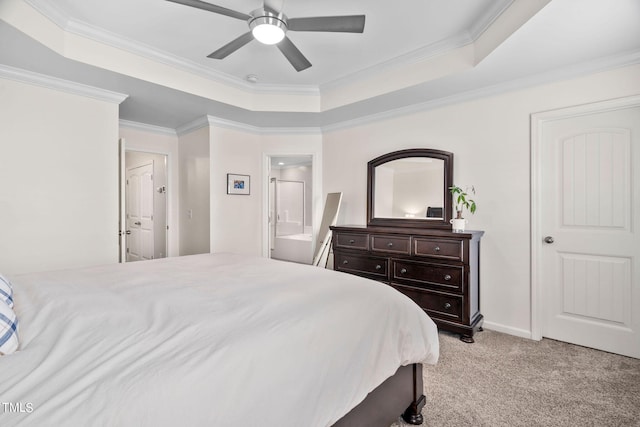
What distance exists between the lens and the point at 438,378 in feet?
7.13

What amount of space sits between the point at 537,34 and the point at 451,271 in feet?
6.39

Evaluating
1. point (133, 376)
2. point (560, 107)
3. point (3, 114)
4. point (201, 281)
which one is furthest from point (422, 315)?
point (3, 114)

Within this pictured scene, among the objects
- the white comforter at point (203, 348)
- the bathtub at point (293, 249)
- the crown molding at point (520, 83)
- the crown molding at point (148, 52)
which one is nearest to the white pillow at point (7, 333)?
the white comforter at point (203, 348)

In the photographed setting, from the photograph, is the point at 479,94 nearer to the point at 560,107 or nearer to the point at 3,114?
the point at 560,107

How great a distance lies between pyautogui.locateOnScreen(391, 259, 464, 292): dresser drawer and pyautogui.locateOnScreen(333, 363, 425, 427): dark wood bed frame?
1330mm

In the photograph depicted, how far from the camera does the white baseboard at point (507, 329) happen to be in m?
2.92

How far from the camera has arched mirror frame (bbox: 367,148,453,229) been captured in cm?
334

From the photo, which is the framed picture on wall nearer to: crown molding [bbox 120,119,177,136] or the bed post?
crown molding [bbox 120,119,177,136]

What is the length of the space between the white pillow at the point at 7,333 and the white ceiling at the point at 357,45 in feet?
7.35

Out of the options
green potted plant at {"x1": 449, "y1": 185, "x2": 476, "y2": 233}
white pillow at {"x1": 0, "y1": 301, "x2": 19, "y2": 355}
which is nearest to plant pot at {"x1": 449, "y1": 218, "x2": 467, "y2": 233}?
green potted plant at {"x1": 449, "y1": 185, "x2": 476, "y2": 233}

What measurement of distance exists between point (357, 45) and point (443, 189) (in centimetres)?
172

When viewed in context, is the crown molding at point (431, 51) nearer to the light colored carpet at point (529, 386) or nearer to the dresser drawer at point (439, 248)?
the dresser drawer at point (439, 248)

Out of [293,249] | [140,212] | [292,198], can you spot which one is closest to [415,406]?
[293,249]

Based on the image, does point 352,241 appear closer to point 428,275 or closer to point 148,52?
point 428,275
